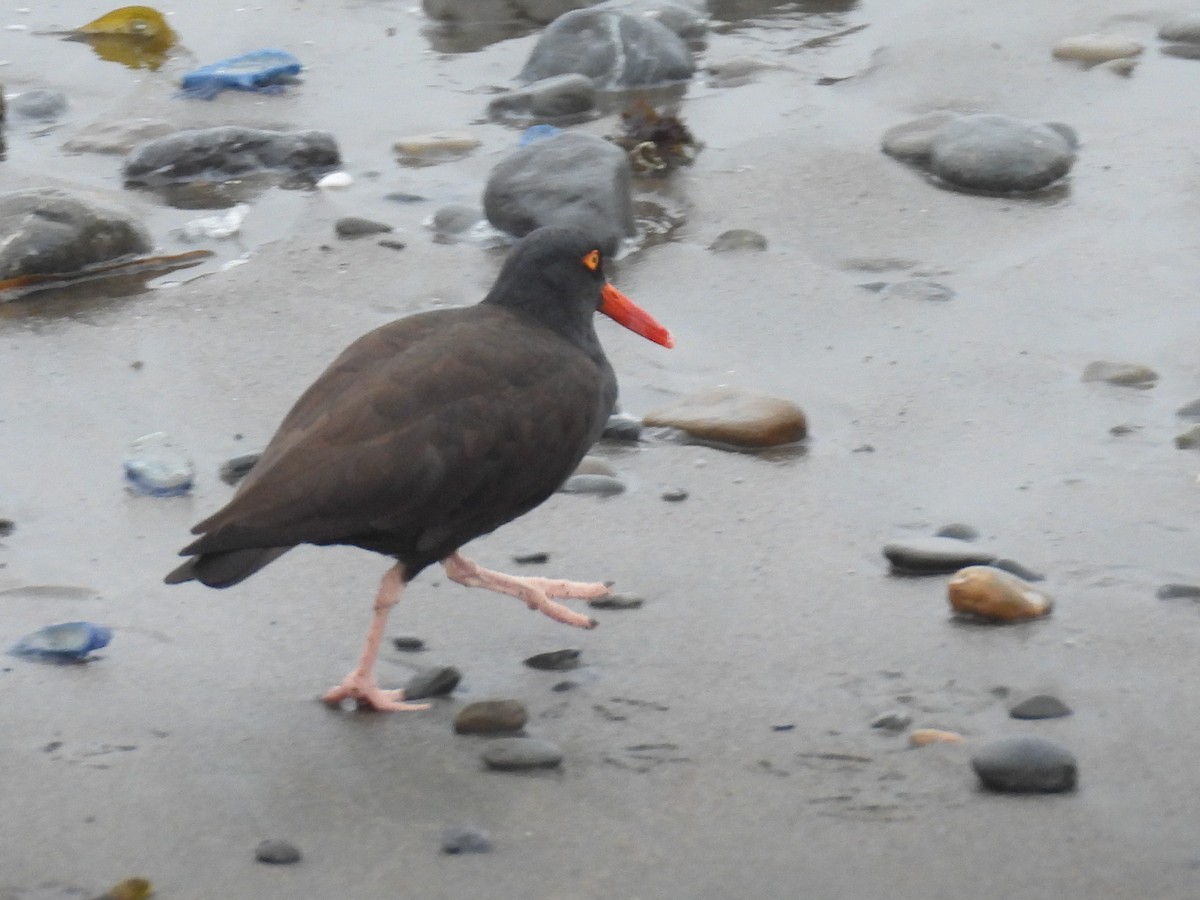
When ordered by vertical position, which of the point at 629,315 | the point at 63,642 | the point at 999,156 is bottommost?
the point at 63,642

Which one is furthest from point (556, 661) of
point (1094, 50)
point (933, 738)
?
point (1094, 50)

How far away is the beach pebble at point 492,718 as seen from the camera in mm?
3674

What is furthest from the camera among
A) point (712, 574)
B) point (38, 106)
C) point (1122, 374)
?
point (38, 106)

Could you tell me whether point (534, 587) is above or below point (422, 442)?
below

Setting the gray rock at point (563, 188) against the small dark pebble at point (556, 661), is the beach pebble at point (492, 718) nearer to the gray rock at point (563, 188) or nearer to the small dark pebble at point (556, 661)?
the small dark pebble at point (556, 661)

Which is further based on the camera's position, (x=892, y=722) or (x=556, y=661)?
(x=556, y=661)

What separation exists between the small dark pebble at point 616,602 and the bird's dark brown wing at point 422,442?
0.31 m

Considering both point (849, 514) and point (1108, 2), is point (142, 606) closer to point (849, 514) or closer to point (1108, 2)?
point (849, 514)

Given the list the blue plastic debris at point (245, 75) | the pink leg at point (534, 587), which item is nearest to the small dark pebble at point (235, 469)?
the pink leg at point (534, 587)

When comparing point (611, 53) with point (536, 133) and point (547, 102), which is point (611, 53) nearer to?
point (547, 102)

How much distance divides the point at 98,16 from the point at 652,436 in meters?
5.66

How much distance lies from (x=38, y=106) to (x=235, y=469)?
12.9 feet

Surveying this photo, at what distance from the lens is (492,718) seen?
3.68 metres

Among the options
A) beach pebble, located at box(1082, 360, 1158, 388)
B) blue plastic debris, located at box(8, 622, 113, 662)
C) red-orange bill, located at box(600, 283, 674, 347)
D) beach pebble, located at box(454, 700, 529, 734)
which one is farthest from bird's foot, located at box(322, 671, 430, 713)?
beach pebble, located at box(1082, 360, 1158, 388)
